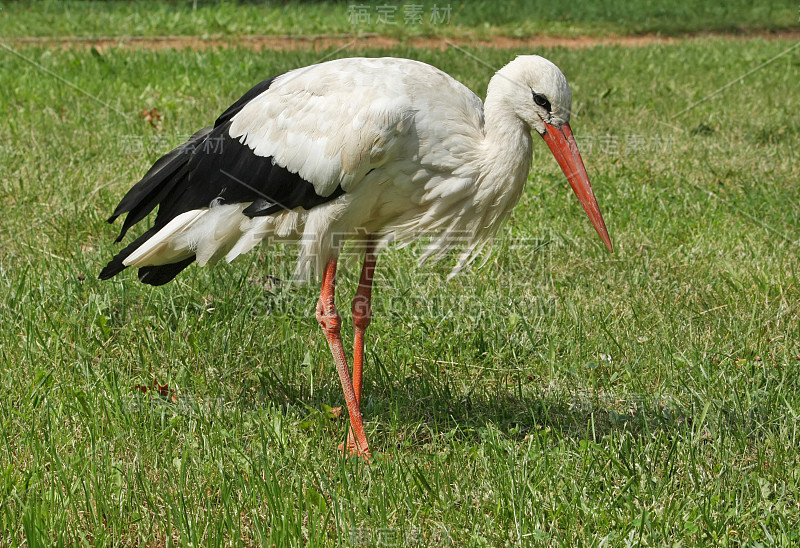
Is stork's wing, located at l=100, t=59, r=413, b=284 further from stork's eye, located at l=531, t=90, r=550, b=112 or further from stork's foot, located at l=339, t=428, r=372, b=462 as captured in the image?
stork's foot, located at l=339, t=428, r=372, b=462

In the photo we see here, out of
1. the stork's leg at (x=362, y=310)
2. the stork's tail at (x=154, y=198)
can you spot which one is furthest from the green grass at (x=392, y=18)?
the stork's leg at (x=362, y=310)

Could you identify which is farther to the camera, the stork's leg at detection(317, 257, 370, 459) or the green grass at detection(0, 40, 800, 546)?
the stork's leg at detection(317, 257, 370, 459)

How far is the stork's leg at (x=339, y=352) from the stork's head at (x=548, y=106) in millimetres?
949

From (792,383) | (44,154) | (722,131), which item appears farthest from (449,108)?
(722,131)

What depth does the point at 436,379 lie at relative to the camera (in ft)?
12.2

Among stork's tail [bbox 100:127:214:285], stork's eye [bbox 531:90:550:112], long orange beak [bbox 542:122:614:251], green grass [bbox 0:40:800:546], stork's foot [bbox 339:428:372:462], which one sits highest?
stork's eye [bbox 531:90:550:112]

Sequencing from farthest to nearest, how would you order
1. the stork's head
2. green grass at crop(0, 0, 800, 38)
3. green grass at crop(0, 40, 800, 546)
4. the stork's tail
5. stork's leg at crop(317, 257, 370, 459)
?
green grass at crop(0, 0, 800, 38) < the stork's tail < stork's leg at crop(317, 257, 370, 459) < the stork's head < green grass at crop(0, 40, 800, 546)

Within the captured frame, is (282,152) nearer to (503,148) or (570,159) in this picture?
(503,148)

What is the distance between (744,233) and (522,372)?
1967mm

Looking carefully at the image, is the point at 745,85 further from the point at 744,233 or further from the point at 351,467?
the point at 351,467

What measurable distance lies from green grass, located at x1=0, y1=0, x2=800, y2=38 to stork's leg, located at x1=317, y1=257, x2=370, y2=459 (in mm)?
8278

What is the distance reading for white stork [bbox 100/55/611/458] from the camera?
3129 millimetres

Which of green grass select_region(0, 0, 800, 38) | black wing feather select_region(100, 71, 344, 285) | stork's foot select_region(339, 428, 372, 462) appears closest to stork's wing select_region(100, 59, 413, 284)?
black wing feather select_region(100, 71, 344, 285)

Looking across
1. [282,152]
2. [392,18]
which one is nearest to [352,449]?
[282,152]
